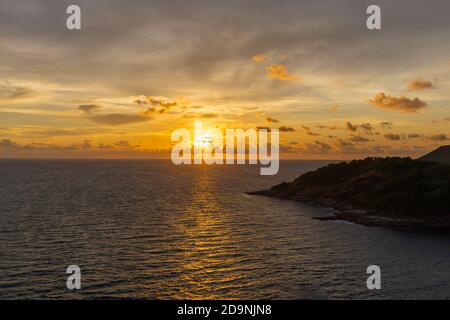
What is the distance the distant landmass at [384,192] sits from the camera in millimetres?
99688

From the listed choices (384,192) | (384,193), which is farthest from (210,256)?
(384,192)

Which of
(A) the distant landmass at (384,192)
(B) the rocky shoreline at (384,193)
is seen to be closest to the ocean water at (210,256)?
(B) the rocky shoreline at (384,193)

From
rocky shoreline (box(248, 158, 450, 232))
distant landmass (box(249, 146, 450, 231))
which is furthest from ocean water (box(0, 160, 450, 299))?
distant landmass (box(249, 146, 450, 231))

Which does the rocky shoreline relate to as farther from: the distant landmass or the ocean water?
the ocean water

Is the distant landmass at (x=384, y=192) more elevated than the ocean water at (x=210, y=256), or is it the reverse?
the distant landmass at (x=384, y=192)

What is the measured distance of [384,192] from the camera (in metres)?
115

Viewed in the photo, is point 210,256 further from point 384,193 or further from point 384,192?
point 384,192

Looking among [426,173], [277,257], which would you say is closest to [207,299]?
[277,257]

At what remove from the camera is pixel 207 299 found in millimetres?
46500

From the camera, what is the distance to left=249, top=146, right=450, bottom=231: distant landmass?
99688mm

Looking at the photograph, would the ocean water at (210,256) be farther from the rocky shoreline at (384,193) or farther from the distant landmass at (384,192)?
the distant landmass at (384,192)

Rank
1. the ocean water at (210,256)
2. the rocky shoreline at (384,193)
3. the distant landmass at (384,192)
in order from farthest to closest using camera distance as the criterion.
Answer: the distant landmass at (384,192)
the rocky shoreline at (384,193)
the ocean water at (210,256)

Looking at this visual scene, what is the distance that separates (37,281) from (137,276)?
13303 mm

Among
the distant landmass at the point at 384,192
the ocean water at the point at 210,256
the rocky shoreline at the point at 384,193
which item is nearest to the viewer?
the ocean water at the point at 210,256
